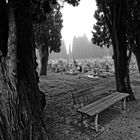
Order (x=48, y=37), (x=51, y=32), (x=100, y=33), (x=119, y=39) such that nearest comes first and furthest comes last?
(x=119, y=39) → (x=100, y=33) → (x=48, y=37) → (x=51, y=32)

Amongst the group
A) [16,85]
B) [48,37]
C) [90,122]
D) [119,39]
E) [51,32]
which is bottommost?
[90,122]

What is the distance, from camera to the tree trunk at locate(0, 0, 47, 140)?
2.25 metres

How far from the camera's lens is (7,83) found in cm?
231

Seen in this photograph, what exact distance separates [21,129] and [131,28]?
667 cm

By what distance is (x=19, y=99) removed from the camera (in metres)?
2.37

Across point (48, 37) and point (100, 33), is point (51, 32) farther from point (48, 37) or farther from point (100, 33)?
point (100, 33)

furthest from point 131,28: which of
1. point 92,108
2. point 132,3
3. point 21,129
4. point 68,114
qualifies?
point 21,129

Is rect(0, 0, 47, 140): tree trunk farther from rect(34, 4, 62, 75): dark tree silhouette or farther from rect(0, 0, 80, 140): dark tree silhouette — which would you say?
rect(34, 4, 62, 75): dark tree silhouette

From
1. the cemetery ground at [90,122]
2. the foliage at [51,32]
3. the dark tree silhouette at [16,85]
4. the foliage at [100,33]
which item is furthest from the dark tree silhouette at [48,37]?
the dark tree silhouette at [16,85]

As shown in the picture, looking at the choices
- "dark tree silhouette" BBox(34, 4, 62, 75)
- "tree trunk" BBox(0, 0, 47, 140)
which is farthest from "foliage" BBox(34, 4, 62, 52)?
"tree trunk" BBox(0, 0, 47, 140)

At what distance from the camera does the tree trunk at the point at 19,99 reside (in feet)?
7.38

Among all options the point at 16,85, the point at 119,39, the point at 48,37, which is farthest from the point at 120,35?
the point at 48,37

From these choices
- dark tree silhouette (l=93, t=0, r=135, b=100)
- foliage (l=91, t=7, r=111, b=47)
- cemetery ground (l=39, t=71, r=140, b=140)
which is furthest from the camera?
foliage (l=91, t=7, r=111, b=47)

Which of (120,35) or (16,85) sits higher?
(120,35)
